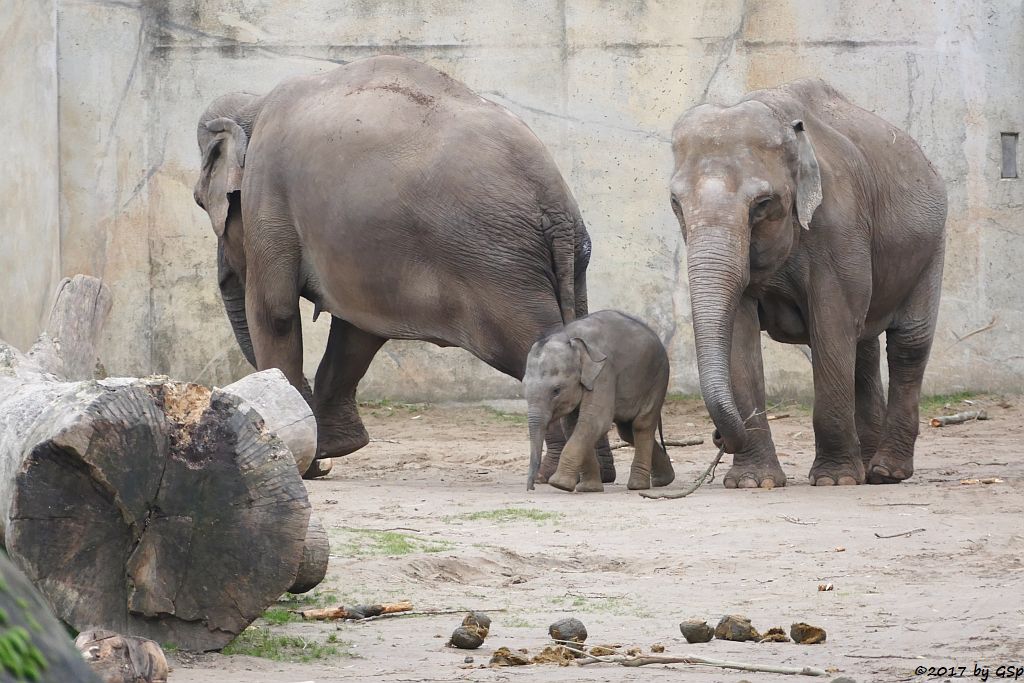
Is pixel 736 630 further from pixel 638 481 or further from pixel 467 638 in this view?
pixel 638 481

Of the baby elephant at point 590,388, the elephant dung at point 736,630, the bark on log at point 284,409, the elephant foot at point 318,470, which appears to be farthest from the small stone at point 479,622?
the elephant foot at point 318,470

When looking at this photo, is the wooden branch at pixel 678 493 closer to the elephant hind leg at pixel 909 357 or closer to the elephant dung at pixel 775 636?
the elephant hind leg at pixel 909 357

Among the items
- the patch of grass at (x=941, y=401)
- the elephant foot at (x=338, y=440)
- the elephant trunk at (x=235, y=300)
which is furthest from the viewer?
the patch of grass at (x=941, y=401)

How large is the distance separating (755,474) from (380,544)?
2.48 metres

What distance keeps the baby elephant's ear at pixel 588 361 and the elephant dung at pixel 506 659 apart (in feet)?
11.8

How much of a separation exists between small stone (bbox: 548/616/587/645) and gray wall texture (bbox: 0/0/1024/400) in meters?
7.80

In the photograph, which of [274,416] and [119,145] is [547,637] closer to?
[274,416]

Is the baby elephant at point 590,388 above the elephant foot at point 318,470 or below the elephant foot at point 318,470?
above

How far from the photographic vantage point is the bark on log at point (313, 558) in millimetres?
4488

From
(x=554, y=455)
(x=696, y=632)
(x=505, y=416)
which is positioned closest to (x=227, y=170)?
(x=554, y=455)

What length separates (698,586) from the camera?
205 inches

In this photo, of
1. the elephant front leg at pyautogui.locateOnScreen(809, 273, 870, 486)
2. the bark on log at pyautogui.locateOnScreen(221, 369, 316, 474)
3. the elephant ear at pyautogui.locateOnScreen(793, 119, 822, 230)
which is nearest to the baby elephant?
the elephant front leg at pyautogui.locateOnScreen(809, 273, 870, 486)

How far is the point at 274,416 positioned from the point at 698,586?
141cm

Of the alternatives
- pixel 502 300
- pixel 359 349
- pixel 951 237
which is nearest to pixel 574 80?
pixel 951 237
